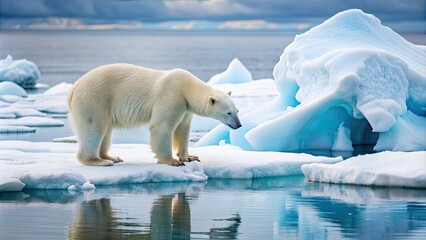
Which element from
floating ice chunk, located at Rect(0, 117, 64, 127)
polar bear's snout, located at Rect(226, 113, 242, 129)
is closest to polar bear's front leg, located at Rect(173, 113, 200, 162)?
polar bear's snout, located at Rect(226, 113, 242, 129)

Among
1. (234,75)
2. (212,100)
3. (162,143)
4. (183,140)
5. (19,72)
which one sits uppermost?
(19,72)

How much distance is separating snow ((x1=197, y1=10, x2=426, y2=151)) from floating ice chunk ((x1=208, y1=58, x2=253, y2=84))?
13.5m

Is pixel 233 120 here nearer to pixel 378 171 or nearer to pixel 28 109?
pixel 378 171

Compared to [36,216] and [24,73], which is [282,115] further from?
[24,73]

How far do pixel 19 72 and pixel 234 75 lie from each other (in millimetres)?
10322

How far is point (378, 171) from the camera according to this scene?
1021 cm

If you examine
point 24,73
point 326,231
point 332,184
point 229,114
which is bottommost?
point 326,231

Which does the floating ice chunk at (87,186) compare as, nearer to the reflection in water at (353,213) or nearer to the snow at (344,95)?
the reflection in water at (353,213)

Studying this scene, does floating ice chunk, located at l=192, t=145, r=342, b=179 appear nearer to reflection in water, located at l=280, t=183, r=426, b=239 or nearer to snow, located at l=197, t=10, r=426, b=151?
reflection in water, located at l=280, t=183, r=426, b=239

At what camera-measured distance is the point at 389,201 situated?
934 cm

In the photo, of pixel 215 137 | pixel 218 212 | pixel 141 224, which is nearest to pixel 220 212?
pixel 218 212

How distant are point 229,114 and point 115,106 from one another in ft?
4.27

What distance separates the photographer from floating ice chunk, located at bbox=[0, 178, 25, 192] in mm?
9492

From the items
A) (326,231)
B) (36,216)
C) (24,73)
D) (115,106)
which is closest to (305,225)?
(326,231)
